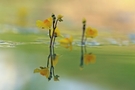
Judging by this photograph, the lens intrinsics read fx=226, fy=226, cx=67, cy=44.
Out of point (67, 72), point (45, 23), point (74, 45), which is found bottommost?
point (67, 72)

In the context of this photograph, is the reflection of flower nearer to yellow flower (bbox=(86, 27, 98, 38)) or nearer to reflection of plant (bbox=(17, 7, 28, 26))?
yellow flower (bbox=(86, 27, 98, 38))

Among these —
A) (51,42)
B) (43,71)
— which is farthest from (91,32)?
(43,71)

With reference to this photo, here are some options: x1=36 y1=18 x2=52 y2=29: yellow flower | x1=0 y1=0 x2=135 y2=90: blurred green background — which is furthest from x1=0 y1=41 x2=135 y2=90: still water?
x1=36 y1=18 x2=52 y2=29: yellow flower

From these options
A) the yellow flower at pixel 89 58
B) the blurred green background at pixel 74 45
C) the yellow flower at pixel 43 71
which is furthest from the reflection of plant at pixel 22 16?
the yellow flower at pixel 89 58

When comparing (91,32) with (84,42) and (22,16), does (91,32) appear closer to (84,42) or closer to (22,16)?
(84,42)

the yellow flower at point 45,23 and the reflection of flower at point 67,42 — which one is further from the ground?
the yellow flower at point 45,23

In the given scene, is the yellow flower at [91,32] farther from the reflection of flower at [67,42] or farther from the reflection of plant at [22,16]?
the reflection of plant at [22,16]

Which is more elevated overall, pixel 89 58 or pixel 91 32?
pixel 91 32
